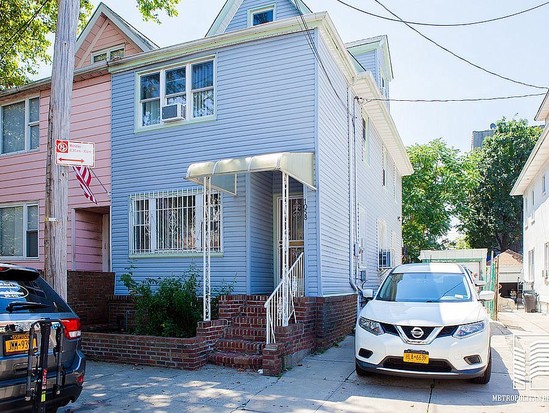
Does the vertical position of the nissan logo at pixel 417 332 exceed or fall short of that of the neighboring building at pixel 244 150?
it falls short

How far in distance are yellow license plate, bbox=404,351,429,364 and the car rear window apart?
13.6 ft

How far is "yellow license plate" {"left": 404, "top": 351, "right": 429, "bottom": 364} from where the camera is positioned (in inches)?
253

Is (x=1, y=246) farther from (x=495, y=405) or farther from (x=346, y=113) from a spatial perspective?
(x=495, y=405)

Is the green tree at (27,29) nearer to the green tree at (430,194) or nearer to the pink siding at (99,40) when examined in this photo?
the pink siding at (99,40)

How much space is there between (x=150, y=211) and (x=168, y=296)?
8.60 feet

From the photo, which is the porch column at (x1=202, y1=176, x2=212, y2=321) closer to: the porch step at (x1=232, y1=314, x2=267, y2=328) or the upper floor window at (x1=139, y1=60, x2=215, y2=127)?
the porch step at (x1=232, y1=314, x2=267, y2=328)

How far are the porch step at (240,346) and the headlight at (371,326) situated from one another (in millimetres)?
1894

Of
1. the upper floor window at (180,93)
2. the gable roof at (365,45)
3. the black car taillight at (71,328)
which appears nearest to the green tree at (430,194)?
the gable roof at (365,45)

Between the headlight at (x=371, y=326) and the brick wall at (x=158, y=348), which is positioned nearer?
the headlight at (x=371, y=326)

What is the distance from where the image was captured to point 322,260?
9602mm

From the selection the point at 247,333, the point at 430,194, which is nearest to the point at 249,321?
the point at 247,333

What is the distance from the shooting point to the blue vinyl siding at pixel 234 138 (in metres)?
10.0

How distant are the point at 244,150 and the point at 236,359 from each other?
4.35 metres

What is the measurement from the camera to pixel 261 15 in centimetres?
1262
